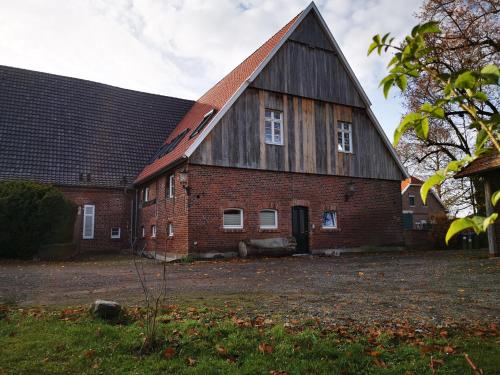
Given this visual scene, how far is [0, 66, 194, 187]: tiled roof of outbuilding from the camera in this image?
20.0 m

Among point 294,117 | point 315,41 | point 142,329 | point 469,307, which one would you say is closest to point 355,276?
point 469,307

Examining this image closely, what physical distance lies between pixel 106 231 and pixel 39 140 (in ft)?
19.0

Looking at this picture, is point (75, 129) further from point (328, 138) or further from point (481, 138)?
point (481, 138)

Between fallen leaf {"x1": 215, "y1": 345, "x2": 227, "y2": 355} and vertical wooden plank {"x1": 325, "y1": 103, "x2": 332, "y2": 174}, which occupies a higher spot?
vertical wooden plank {"x1": 325, "y1": 103, "x2": 332, "y2": 174}

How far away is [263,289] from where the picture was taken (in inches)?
320

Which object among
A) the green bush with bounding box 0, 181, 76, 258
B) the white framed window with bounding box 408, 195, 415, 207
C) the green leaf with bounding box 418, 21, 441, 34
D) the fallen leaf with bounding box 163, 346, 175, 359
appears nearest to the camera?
the green leaf with bounding box 418, 21, 441, 34

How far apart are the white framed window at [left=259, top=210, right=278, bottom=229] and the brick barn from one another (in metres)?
0.05

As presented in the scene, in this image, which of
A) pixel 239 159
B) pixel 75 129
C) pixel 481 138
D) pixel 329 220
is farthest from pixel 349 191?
pixel 481 138

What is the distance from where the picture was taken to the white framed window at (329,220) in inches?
718

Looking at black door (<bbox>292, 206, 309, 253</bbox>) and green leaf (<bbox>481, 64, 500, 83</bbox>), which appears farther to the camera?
black door (<bbox>292, 206, 309, 253</bbox>)

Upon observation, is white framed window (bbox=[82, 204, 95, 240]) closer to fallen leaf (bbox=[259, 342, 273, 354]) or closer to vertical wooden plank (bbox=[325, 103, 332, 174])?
vertical wooden plank (bbox=[325, 103, 332, 174])

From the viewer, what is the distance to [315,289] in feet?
26.5

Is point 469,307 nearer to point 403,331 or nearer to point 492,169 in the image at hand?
point 403,331

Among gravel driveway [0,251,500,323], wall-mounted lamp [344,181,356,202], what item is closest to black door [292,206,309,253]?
wall-mounted lamp [344,181,356,202]
